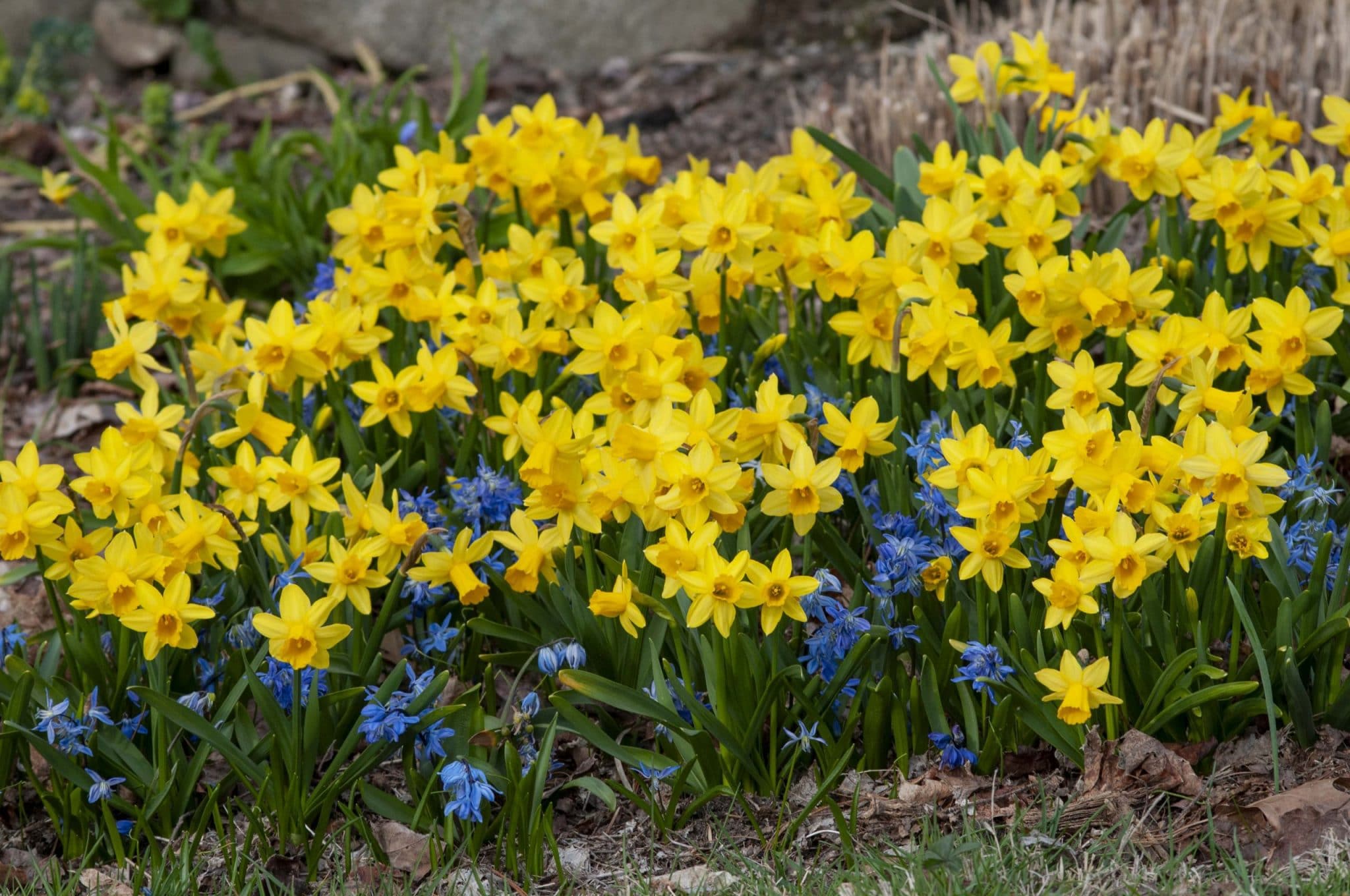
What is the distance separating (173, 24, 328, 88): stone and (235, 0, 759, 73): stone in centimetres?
10

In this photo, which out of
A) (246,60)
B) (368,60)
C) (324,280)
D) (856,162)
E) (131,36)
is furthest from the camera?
(131,36)

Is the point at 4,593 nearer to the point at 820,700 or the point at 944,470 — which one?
the point at 820,700

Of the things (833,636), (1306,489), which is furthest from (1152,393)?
(833,636)

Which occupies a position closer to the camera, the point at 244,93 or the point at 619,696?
the point at 619,696

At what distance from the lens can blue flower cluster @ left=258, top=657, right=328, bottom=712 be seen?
216cm

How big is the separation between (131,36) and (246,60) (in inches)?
24.0

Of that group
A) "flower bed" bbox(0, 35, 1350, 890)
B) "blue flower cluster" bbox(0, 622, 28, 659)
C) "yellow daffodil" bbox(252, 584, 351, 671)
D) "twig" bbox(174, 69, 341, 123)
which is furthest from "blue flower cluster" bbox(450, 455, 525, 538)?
"twig" bbox(174, 69, 341, 123)

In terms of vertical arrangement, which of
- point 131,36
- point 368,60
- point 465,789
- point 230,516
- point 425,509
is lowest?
point 465,789

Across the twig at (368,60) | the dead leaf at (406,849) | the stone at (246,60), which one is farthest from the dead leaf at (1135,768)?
the stone at (246,60)

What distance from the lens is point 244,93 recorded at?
589cm

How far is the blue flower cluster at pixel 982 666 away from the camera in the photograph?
199cm

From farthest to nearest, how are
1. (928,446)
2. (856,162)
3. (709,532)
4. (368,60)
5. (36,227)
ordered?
(368,60), (36,227), (856,162), (928,446), (709,532)

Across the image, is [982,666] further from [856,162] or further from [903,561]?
[856,162]

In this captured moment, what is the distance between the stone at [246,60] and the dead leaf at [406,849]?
4.79m
